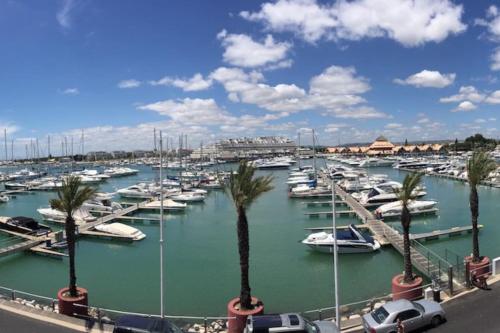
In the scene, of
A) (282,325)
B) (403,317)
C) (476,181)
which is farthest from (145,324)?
(476,181)

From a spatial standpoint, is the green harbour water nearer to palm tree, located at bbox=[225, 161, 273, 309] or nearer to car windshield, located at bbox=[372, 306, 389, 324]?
palm tree, located at bbox=[225, 161, 273, 309]

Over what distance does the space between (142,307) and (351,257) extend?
18.1 meters

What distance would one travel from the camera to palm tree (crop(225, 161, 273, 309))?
57.7 ft

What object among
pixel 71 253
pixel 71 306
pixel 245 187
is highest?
pixel 245 187

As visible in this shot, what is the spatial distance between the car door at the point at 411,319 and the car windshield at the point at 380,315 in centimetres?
55

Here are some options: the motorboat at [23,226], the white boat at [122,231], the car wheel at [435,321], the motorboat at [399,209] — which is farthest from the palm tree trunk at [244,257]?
the motorboat at [399,209]

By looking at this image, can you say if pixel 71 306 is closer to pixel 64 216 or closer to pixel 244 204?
pixel 244 204

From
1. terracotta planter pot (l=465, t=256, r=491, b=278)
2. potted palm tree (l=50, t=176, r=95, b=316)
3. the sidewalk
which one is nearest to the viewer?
the sidewalk

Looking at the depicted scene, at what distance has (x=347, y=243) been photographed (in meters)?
36.3

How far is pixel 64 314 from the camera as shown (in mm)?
19594

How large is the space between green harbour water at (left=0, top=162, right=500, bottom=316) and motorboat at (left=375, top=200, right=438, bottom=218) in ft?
5.80

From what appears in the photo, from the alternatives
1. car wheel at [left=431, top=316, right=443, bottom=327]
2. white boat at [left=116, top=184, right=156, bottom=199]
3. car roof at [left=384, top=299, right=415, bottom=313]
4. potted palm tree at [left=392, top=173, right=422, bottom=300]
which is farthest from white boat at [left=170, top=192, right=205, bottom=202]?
car wheel at [left=431, top=316, right=443, bottom=327]

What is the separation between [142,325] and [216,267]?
64.3 feet

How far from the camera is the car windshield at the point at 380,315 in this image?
1675 centimetres
